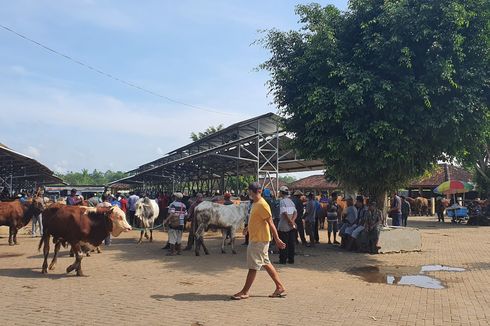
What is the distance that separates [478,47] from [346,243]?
672 cm

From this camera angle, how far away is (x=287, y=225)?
11.2 m

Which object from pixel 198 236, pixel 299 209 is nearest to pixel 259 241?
pixel 198 236

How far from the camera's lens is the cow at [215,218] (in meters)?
12.4

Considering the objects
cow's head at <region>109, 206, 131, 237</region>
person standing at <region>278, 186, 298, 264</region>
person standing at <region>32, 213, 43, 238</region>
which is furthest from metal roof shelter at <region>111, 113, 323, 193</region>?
person standing at <region>32, 213, 43, 238</region>

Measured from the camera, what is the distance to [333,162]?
1359 centimetres

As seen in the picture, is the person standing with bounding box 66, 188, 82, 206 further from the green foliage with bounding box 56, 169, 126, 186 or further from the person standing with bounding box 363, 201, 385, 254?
the green foliage with bounding box 56, 169, 126, 186

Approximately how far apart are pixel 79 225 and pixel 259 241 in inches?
163

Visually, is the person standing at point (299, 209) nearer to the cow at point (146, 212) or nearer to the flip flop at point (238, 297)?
the cow at point (146, 212)

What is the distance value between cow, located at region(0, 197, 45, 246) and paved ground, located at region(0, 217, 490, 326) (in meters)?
2.22

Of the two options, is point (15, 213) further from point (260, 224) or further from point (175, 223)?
point (260, 224)

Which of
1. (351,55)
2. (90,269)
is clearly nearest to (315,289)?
(90,269)

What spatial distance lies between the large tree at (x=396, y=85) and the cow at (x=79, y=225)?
19.1ft

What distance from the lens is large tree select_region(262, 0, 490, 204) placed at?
38.7ft

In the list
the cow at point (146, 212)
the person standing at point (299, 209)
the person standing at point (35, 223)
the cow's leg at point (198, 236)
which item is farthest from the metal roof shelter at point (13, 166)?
the person standing at point (299, 209)
